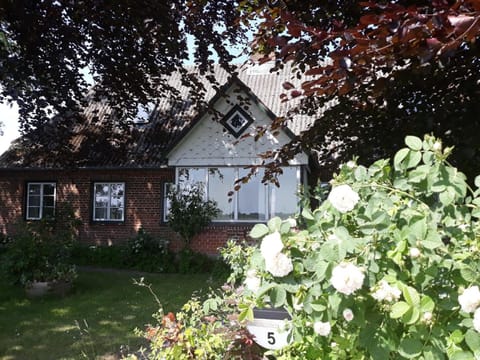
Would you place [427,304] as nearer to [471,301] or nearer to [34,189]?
[471,301]

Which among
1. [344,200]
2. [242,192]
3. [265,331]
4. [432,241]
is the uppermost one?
[242,192]

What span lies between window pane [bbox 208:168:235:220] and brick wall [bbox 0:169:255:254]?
48cm

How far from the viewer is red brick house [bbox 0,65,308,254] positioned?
1283 centimetres

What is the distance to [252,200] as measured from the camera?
43.1ft

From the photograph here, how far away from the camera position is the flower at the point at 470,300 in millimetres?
1315

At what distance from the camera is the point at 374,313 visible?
4.90ft

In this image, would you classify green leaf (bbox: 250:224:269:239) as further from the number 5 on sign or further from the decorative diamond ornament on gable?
the decorative diamond ornament on gable

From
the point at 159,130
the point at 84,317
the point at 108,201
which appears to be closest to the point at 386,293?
the point at 84,317

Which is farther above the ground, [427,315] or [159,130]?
[159,130]

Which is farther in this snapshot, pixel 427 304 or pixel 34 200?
pixel 34 200

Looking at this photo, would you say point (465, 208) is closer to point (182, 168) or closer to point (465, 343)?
point (465, 343)

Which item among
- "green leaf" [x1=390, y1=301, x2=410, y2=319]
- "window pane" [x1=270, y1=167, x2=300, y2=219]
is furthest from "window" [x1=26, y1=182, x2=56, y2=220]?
"green leaf" [x1=390, y1=301, x2=410, y2=319]

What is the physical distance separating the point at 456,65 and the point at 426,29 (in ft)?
6.26

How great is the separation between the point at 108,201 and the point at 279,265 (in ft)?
46.4
